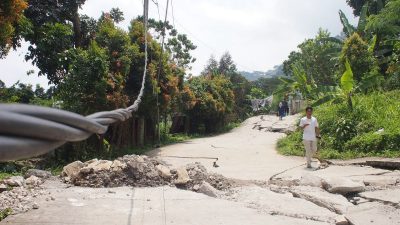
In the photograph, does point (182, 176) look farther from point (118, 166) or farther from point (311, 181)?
point (311, 181)

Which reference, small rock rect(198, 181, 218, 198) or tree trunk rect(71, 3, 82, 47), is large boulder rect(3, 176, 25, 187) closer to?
small rock rect(198, 181, 218, 198)

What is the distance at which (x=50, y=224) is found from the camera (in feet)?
14.2

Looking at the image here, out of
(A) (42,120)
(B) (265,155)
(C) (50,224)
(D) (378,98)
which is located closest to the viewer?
(A) (42,120)

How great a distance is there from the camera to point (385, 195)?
19.2 feet

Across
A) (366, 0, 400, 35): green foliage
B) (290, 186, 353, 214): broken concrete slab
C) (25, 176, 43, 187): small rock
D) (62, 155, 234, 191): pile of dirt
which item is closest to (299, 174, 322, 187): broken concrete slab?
(290, 186, 353, 214): broken concrete slab

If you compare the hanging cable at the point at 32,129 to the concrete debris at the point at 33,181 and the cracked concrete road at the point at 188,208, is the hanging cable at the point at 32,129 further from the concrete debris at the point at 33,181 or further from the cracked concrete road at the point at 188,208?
the concrete debris at the point at 33,181

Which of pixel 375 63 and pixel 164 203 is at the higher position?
pixel 375 63

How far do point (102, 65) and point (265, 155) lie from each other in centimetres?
512

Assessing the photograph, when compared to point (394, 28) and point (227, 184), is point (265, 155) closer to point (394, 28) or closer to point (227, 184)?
point (227, 184)

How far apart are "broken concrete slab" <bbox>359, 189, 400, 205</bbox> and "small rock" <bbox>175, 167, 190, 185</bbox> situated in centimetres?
260

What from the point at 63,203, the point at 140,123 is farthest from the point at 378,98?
the point at 63,203

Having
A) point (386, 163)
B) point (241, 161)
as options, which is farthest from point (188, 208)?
point (241, 161)

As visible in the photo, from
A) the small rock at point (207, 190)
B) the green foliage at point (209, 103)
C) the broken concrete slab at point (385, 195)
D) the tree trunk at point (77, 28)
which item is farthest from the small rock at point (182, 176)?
the green foliage at point (209, 103)

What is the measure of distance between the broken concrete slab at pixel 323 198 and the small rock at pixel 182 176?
1622 mm
